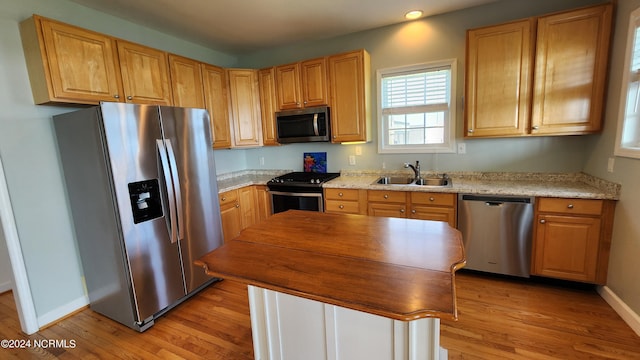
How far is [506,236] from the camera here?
8.27 ft

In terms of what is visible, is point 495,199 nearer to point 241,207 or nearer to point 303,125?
point 303,125

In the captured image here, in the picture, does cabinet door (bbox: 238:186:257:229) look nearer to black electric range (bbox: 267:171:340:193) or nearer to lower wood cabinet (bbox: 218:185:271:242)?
lower wood cabinet (bbox: 218:185:271:242)

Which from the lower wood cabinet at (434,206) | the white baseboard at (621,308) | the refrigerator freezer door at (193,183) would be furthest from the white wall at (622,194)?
the refrigerator freezer door at (193,183)

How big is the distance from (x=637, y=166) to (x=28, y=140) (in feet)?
14.6

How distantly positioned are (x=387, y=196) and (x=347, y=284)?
1957mm

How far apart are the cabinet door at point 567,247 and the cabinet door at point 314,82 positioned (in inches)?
96.4

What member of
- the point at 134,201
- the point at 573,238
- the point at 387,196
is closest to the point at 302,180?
the point at 387,196

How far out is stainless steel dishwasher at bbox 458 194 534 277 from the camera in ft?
8.04

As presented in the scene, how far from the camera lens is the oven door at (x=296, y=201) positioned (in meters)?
3.26

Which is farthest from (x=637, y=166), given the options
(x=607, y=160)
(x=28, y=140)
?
(x=28, y=140)

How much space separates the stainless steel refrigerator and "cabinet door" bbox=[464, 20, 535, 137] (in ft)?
8.63

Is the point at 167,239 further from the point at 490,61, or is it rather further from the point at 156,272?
the point at 490,61

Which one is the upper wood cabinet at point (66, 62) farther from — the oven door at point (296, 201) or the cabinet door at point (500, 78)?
the cabinet door at point (500, 78)

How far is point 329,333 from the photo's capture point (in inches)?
53.1
